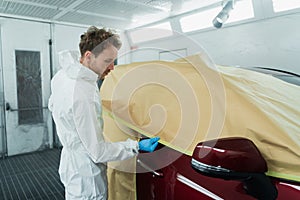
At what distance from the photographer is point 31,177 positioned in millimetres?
3316

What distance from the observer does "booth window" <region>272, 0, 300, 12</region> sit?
2716 millimetres

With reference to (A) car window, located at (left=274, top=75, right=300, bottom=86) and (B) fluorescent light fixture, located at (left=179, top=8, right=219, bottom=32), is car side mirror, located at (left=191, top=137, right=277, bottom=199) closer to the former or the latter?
(A) car window, located at (left=274, top=75, right=300, bottom=86)

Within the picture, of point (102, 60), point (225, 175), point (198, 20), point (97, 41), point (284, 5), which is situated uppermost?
point (198, 20)

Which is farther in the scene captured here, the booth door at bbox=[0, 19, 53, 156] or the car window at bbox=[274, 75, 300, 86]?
the booth door at bbox=[0, 19, 53, 156]

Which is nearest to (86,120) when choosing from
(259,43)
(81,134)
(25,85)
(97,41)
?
(81,134)

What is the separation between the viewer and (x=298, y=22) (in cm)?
269

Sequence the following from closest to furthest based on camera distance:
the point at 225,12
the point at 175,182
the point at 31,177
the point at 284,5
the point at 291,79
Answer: the point at 175,182, the point at 291,79, the point at 284,5, the point at 225,12, the point at 31,177

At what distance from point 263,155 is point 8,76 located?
4378 millimetres

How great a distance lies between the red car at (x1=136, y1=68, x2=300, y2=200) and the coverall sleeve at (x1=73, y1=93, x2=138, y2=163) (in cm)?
30

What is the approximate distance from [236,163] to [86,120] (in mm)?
757

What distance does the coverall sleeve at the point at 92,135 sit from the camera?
121 centimetres

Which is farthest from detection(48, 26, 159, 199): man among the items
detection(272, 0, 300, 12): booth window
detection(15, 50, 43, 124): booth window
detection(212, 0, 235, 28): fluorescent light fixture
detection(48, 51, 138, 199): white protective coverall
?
detection(15, 50, 43, 124): booth window

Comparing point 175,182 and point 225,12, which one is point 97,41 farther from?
point 225,12

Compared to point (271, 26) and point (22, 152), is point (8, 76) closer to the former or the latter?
point (22, 152)
